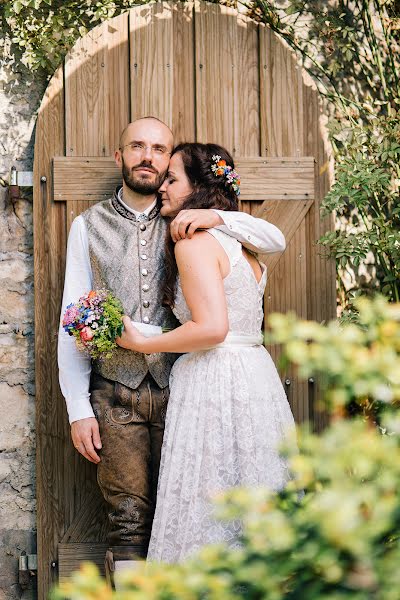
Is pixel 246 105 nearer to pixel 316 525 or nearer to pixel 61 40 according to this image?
pixel 61 40

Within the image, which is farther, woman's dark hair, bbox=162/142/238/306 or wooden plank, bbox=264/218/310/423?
wooden plank, bbox=264/218/310/423

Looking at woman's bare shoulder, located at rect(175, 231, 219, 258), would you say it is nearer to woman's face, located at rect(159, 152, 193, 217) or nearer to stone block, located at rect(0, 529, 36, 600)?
woman's face, located at rect(159, 152, 193, 217)

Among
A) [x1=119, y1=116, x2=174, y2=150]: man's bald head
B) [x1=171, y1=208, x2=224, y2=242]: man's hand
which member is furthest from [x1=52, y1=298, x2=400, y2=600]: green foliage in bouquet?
[x1=119, y1=116, x2=174, y2=150]: man's bald head

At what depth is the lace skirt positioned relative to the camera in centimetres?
284

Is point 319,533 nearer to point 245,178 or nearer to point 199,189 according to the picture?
point 199,189

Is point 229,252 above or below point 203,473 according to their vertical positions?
above

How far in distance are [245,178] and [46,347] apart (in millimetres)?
1109

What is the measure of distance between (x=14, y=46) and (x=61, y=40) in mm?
206

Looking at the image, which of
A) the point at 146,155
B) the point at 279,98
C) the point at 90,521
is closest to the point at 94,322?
the point at 146,155

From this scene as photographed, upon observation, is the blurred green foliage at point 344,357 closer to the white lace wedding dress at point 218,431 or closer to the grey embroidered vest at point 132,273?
the white lace wedding dress at point 218,431

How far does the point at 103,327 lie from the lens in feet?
9.79

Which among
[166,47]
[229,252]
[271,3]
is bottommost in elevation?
[229,252]

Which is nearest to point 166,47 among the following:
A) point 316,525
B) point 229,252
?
point 229,252

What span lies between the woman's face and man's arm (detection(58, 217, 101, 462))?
1.17 ft
